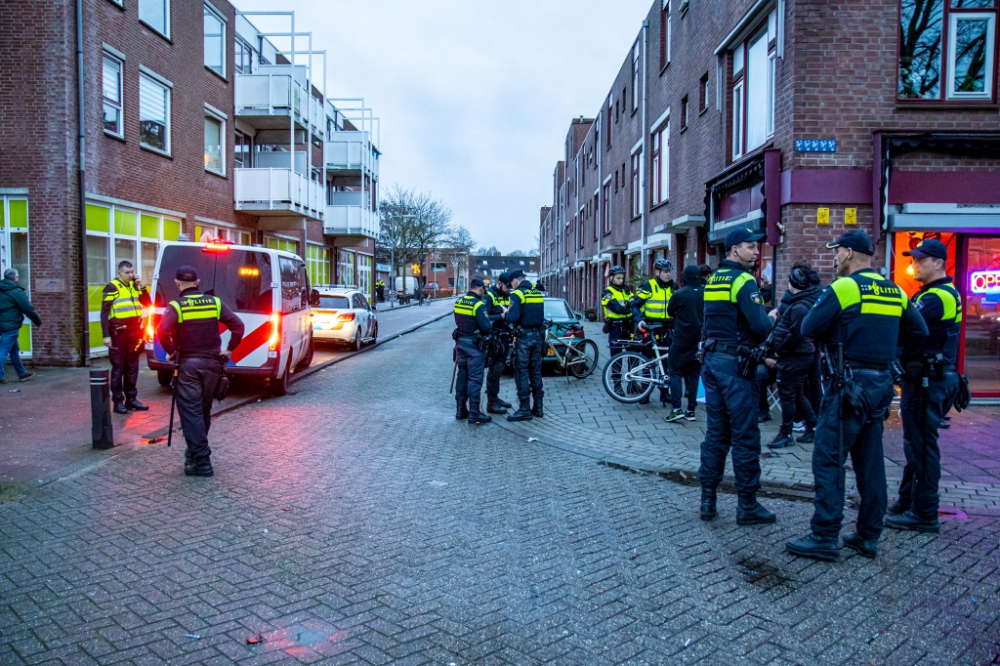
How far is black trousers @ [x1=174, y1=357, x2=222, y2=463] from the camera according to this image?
244 inches

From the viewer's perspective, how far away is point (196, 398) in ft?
20.7

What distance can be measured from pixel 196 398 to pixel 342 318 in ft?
37.4

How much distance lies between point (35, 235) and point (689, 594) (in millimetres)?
13839

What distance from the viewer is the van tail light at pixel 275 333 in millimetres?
10273

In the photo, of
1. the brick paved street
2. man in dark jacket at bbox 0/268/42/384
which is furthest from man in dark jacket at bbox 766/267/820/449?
man in dark jacket at bbox 0/268/42/384

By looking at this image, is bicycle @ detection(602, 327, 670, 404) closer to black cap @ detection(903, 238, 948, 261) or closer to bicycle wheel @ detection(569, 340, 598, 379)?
bicycle wheel @ detection(569, 340, 598, 379)

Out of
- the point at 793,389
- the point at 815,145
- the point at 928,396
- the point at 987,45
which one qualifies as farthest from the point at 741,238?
the point at 987,45

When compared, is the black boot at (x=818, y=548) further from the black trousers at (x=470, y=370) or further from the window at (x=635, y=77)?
the window at (x=635, y=77)

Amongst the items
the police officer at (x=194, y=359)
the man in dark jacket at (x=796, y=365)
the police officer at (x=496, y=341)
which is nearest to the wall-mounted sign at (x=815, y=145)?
the man in dark jacket at (x=796, y=365)

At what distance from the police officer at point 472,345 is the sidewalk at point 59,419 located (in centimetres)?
323

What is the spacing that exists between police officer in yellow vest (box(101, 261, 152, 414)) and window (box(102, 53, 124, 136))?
23.9ft

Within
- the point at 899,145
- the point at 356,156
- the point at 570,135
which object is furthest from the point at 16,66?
the point at 570,135

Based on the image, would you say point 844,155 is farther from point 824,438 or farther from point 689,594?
point 689,594

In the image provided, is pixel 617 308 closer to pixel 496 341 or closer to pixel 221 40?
pixel 496 341
